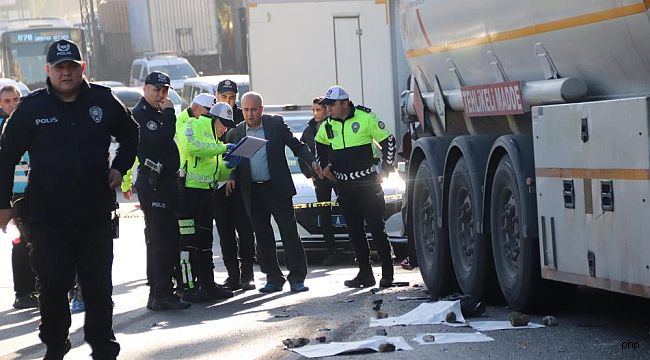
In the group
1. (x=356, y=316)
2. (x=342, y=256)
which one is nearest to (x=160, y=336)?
(x=356, y=316)

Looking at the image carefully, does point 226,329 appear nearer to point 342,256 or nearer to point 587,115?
point 587,115

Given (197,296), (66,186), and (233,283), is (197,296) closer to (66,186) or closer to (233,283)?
(233,283)

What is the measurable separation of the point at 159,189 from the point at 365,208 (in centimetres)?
235

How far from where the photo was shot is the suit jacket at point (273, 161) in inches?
524

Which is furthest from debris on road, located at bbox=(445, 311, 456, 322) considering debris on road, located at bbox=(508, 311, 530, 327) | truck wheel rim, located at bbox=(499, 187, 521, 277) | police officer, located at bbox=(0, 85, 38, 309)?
police officer, located at bbox=(0, 85, 38, 309)

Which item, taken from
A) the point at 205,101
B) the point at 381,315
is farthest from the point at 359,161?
the point at 381,315

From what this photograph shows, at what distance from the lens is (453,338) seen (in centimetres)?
900

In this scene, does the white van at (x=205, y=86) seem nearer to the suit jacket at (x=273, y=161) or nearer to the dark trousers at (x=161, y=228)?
the suit jacket at (x=273, y=161)

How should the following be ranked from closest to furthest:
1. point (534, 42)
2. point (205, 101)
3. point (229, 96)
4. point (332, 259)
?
point (534, 42)
point (205, 101)
point (229, 96)
point (332, 259)

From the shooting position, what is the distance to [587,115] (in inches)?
335

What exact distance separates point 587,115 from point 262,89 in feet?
39.6

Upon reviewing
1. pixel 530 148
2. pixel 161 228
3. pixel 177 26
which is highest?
pixel 177 26

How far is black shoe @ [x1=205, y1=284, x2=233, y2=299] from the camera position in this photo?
12648mm

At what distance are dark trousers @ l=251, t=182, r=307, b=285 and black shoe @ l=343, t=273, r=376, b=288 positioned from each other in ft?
1.47
